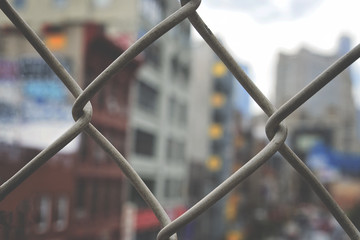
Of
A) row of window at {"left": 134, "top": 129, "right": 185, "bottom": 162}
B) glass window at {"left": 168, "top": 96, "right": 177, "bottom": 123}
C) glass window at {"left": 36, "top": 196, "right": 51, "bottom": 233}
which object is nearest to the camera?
glass window at {"left": 36, "top": 196, "right": 51, "bottom": 233}

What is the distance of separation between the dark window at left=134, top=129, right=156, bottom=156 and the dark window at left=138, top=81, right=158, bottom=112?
1240 millimetres

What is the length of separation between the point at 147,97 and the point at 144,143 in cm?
225

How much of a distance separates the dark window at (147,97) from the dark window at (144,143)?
1240mm

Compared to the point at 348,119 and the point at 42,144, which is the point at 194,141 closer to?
the point at 42,144

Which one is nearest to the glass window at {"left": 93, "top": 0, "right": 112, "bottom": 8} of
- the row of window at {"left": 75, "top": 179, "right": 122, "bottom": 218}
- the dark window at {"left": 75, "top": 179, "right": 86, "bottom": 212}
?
the row of window at {"left": 75, "top": 179, "right": 122, "bottom": 218}

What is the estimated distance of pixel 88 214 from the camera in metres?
19.2

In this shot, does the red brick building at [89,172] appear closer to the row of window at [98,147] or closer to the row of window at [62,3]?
the row of window at [98,147]

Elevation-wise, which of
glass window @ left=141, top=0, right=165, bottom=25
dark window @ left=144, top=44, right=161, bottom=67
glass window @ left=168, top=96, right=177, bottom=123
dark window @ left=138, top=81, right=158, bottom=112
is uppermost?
glass window @ left=141, top=0, right=165, bottom=25

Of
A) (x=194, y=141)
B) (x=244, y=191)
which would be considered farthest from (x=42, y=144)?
(x=244, y=191)

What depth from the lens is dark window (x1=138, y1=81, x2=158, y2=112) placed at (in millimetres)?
24264

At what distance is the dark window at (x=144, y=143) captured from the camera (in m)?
23.9

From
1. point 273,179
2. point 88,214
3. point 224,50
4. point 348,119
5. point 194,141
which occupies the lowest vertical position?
point 348,119

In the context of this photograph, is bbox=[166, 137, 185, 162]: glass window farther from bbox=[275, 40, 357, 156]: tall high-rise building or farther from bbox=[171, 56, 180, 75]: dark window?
bbox=[275, 40, 357, 156]: tall high-rise building

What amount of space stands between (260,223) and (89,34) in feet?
82.7
